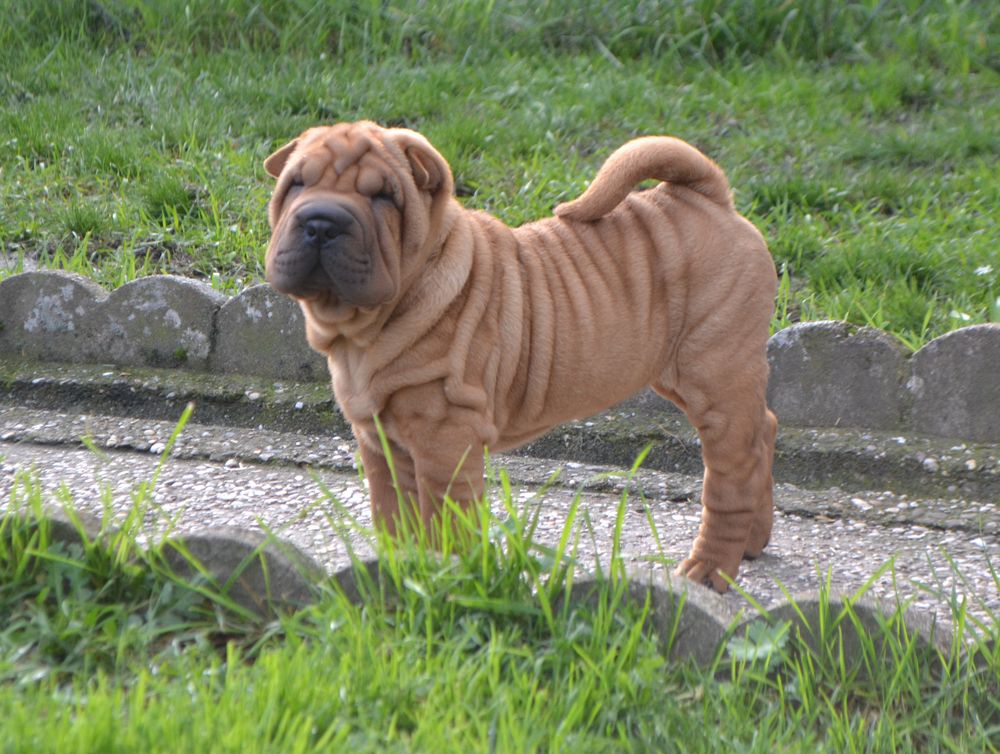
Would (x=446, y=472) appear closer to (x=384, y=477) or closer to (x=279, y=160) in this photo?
(x=384, y=477)

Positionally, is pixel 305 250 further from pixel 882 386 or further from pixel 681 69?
pixel 681 69

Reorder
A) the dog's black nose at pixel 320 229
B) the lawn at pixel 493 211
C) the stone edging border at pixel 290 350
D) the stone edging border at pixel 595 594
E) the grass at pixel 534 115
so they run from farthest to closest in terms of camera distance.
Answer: the grass at pixel 534 115 < the stone edging border at pixel 290 350 < the dog's black nose at pixel 320 229 < the stone edging border at pixel 595 594 < the lawn at pixel 493 211

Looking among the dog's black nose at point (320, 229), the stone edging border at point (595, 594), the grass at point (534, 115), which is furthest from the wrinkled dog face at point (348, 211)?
the grass at point (534, 115)

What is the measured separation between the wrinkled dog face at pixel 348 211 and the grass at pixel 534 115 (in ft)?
6.66

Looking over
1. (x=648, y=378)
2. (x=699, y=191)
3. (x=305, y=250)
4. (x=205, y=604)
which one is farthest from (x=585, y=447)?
(x=205, y=604)

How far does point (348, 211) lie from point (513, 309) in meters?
0.56

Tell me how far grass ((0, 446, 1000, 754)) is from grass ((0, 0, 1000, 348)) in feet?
7.89

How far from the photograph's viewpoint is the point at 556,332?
341 cm

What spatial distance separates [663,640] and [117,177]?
4.19 m

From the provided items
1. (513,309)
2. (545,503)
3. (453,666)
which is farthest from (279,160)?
(453,666)

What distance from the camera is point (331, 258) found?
298cm

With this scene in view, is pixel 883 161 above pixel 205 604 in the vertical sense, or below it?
above

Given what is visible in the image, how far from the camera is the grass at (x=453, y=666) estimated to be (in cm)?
217

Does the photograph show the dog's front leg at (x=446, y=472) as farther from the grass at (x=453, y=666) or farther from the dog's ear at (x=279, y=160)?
the dog's ear at (x=279, y=160)
